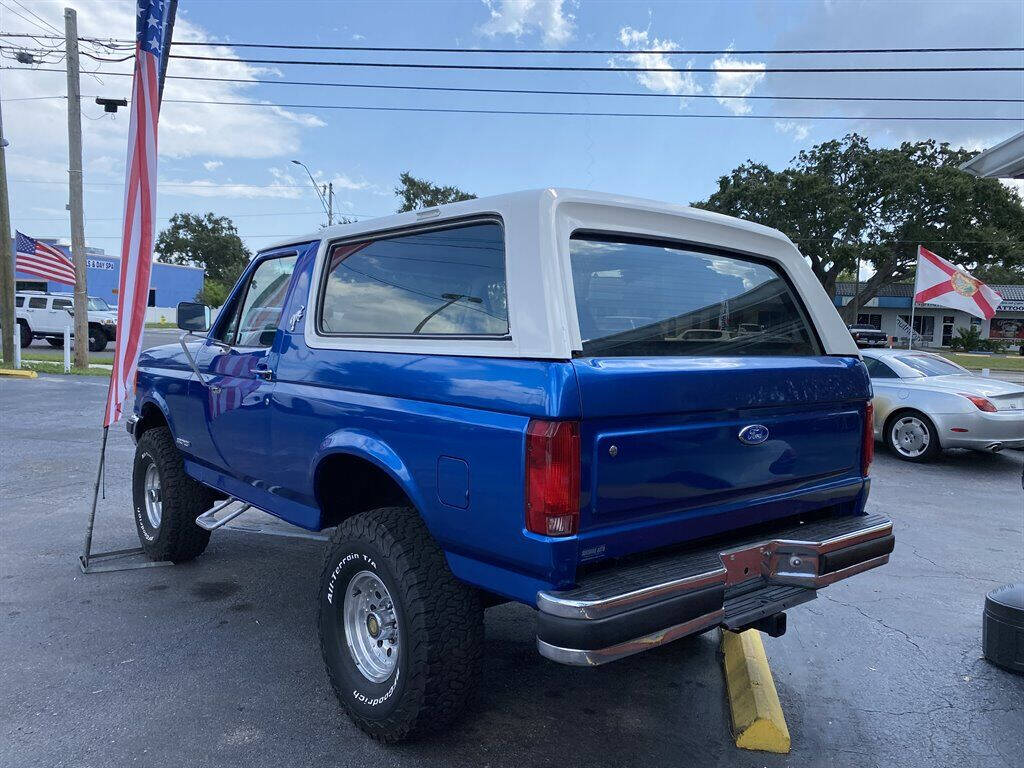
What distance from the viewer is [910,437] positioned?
897 cm

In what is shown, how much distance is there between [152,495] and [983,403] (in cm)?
854

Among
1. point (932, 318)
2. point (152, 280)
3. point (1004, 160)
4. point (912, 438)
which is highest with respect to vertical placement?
point (152, 280)

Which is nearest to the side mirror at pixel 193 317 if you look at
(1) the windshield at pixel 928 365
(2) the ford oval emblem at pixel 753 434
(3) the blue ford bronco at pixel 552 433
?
(3) the blue ford bronco at pixel 552 433

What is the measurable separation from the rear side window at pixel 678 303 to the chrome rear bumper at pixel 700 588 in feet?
2.57

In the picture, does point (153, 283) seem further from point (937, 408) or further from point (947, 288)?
point (937, 408)

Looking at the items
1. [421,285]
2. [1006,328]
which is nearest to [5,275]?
[421,285]

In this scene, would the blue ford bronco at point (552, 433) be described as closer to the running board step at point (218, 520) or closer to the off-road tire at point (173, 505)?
the running board step at point (218, 520)

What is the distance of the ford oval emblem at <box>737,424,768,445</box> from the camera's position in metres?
2.79

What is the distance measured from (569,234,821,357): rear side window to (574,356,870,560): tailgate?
16cm

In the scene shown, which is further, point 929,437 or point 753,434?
point 929,437

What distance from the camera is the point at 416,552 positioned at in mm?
2779

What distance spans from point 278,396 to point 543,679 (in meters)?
1.87

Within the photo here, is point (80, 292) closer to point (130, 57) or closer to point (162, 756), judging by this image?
point (130, 57)

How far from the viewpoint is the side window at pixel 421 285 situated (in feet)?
9.25
